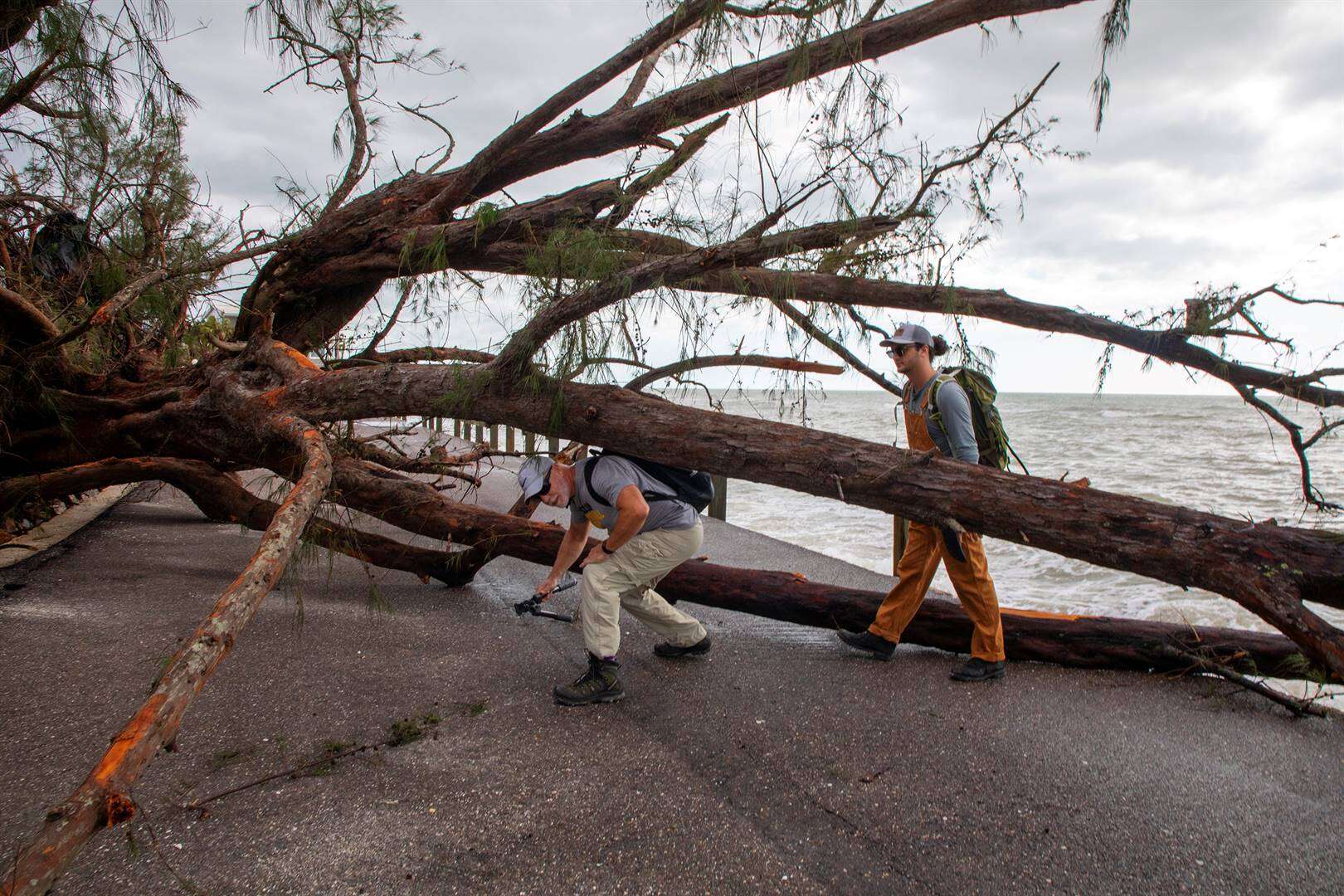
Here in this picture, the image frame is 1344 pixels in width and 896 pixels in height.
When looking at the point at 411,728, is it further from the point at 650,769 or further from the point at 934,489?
the point at 934,489

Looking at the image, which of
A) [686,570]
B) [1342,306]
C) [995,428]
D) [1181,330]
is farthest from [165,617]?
[1342,306]

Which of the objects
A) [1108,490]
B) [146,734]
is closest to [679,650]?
[146,734]

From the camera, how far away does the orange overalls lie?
3730 mm

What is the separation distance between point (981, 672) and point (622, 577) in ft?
5.78

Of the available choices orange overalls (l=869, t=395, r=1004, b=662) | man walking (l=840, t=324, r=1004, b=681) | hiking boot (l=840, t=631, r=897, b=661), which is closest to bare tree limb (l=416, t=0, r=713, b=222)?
man walking (l=840, t=324, r=1004, b=681)

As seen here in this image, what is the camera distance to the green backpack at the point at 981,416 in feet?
12.4

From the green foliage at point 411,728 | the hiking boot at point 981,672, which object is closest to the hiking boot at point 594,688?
the green foliage at point 411,728

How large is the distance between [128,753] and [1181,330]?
13.4 ft

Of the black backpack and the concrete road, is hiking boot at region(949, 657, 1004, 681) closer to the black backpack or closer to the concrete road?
the concrete road

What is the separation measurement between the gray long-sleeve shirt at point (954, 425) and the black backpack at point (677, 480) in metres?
1.11

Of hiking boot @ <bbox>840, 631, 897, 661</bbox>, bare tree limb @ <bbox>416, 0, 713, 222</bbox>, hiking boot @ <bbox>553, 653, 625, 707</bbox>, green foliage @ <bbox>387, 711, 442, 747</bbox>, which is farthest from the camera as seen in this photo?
bare tree limb @ <bbox>416, 0, 713, 222</bbox>

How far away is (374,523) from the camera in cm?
740

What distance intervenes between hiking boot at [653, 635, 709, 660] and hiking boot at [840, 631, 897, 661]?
762mm

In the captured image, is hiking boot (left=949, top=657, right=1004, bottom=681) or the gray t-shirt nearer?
the gray t-shirt
